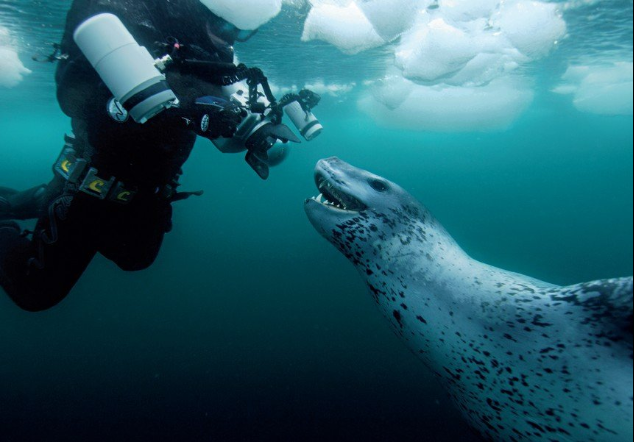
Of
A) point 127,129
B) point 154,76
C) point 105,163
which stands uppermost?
point 154,76

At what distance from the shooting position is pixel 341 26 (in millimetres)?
9352

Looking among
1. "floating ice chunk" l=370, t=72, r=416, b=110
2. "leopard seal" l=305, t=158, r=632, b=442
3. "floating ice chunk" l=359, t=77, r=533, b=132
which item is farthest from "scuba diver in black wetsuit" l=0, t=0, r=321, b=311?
"floating ice chunk" l=359, t=77, r=533, b=132

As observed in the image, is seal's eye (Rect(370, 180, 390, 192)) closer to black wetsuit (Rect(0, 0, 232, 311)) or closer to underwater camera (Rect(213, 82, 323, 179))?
underwater camera (Rect(213, 82, 323, 179))

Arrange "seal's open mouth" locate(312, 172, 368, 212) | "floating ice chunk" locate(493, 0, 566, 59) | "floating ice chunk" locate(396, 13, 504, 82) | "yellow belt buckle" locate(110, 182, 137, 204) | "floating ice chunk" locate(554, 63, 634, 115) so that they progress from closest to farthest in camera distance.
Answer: "seal's open mouth" locate(312, 172, 368, 212) → "yellow belt buckle" locate(110, 182, 137, 204) → "floating ice chunk" locate(493, 0, 566, 59) → "floating ice chunk" locate(396, 13, 504, 82) → "floating ice chunk" locate(554, 63, 634, 115)

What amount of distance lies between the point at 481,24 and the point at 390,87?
9.37 metres

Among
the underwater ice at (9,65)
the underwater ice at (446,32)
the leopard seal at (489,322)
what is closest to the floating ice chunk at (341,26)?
the underwater ice at (446,32)

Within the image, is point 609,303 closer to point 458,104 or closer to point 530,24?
point 530,24

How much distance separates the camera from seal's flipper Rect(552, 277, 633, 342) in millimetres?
1576

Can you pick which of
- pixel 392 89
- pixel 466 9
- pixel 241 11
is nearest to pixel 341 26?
pixel 466 9

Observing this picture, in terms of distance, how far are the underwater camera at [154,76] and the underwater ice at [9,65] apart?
Result: 39.1 feet

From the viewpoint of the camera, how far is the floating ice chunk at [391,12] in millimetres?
7754

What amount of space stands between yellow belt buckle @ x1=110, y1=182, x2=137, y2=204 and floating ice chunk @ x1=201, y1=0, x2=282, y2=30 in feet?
6.41

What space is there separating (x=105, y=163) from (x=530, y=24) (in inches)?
472

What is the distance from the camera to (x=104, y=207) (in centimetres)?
306
